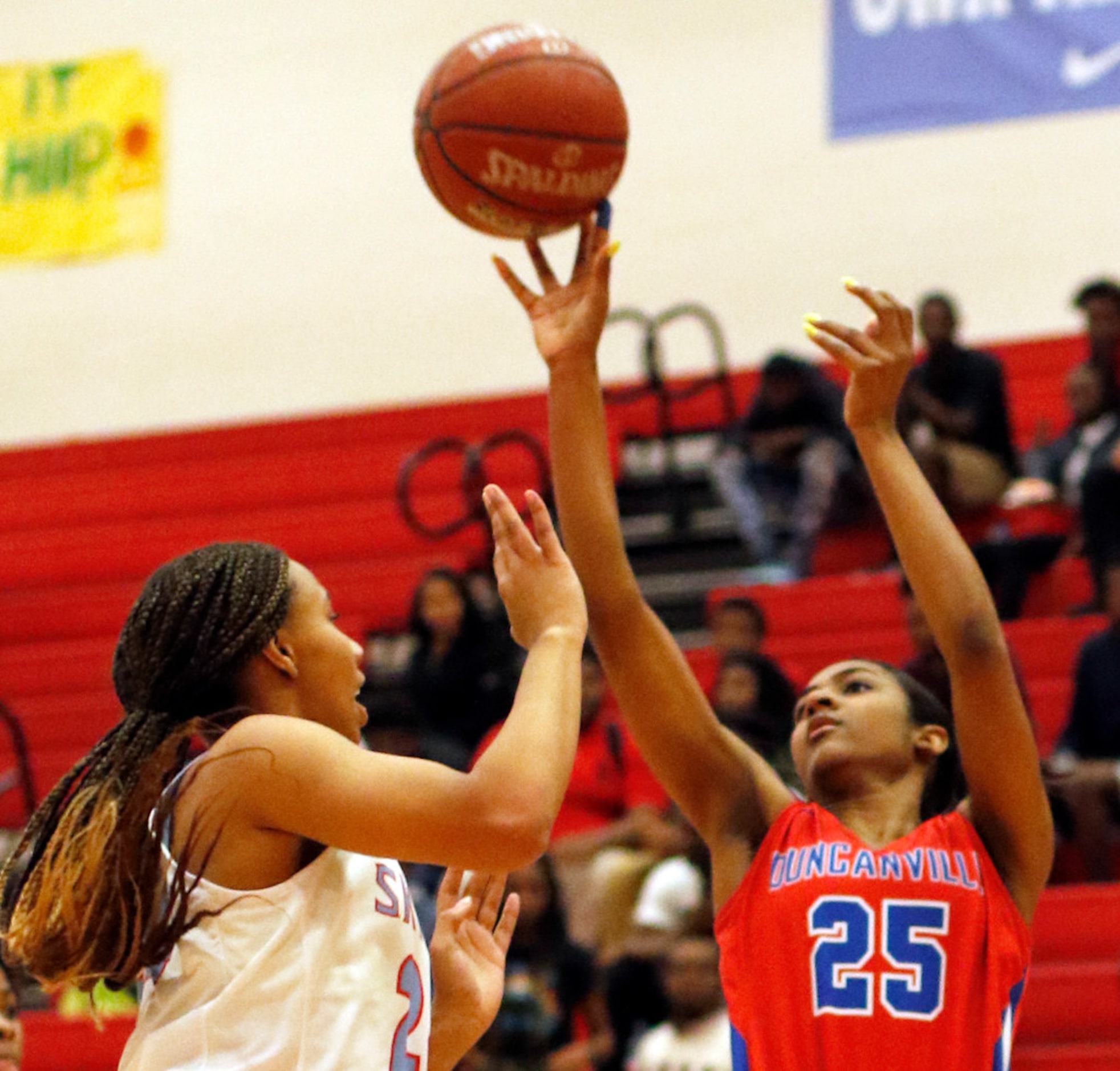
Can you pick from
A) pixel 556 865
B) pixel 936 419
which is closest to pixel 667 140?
pixel 936 419

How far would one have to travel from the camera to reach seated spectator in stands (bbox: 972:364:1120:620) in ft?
22.0

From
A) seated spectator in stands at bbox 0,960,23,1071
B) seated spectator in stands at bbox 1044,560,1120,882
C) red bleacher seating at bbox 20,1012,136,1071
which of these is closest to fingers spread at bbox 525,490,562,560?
seated spectator in stands at bbox 0,960,23,1071

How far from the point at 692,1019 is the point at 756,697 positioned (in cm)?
118

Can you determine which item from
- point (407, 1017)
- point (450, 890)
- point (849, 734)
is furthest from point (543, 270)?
point (407, 1017)

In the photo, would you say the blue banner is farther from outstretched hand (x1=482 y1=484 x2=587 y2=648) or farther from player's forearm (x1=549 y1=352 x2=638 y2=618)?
outstretched hand (x1=482 y1=484 x2=587 y2=648)

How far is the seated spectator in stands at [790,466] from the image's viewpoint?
7.30 m

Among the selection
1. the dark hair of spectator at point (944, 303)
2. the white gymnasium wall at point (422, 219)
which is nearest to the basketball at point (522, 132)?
the dark hair of spectator at point (944, 303)

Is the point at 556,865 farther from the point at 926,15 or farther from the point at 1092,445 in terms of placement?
the point at 926,15

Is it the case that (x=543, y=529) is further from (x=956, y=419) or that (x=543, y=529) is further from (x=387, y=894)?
(x=956, y=419)

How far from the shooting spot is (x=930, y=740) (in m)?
2.88

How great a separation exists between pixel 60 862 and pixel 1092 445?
5.58m

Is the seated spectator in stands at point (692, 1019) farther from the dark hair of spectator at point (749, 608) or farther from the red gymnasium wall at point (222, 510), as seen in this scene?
the red gymnasium wall at point (222, 510)

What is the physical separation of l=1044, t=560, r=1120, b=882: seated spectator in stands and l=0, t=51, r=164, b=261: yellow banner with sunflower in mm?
6666

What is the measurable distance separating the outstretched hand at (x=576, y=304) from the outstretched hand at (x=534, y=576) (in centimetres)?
59
